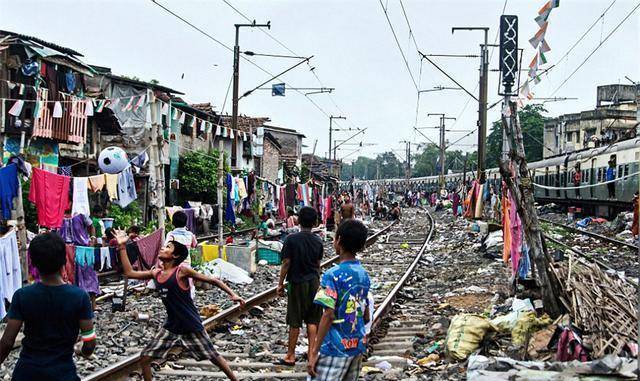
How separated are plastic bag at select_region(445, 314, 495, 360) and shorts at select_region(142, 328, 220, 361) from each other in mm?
2746

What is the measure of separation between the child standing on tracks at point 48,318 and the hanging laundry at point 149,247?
7742mm

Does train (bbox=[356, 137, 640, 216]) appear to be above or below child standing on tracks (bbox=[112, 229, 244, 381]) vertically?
above

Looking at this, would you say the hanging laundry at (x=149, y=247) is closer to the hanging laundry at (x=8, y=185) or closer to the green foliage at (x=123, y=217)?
the hanging laundry at (x=8, y=185)

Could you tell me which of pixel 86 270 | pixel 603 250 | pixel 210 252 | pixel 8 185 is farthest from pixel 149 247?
pixel 603 250

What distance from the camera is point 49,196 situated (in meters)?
11.2

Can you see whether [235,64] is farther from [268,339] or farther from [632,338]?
[632,338]

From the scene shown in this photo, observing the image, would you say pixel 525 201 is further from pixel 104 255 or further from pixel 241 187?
pixel 241 187

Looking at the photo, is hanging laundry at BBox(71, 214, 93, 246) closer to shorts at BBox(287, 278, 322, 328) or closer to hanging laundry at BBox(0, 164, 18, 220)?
hanging laundry at BBox(0, 164, 18, 220)

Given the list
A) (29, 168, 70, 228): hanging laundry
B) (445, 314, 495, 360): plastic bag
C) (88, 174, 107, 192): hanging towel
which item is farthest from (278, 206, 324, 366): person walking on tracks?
(88, 174, 107, 192): hanging towel

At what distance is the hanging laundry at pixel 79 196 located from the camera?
11758mm

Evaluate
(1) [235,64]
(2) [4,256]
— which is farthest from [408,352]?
(1) [235,64]

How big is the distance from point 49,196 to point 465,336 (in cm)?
767

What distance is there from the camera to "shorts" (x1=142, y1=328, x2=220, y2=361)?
5355 millimetres

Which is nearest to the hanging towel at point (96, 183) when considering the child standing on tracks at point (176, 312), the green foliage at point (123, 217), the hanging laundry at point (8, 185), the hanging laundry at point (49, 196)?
the green foliage at point (123, 217)
